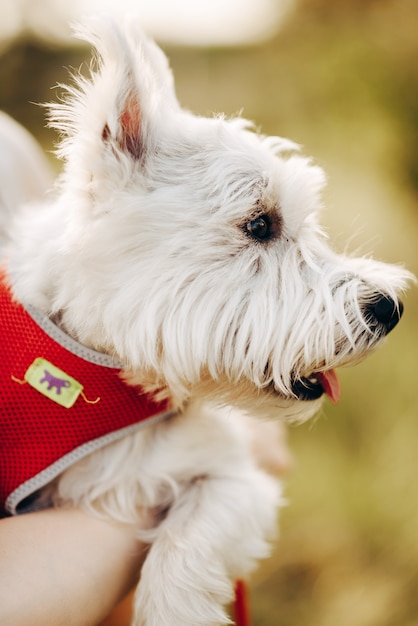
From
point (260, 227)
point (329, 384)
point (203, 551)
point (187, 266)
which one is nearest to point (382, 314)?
point (329, 384)

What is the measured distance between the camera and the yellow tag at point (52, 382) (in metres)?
1.59

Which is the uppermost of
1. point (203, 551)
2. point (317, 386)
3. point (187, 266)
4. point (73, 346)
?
point (187, 266)

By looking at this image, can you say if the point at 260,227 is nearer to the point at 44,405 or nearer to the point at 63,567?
the point at 44,405

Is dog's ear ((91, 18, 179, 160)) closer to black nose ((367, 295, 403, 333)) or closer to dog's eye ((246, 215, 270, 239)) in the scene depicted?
dog's eye ((246, 215, 270, 239))

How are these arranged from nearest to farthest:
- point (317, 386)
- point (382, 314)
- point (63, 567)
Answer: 1. point (63, 567)
2. point (382, 314)
3. point (317, 386)

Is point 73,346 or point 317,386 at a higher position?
point 317,386

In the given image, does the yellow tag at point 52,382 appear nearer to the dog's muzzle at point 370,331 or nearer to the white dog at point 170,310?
the white dog at point 170,310

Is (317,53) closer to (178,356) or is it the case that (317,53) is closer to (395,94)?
(395,94)

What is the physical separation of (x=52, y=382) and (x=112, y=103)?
721 millimetres

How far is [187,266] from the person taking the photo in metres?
1.50

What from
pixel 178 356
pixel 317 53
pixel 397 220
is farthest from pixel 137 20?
pixel 317 53

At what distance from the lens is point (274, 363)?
153cm

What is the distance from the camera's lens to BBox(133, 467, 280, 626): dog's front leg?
155cm

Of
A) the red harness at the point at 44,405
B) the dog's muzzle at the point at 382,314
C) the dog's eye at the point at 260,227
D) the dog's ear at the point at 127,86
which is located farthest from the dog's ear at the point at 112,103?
the dog's muzzle at the point at 382,314
